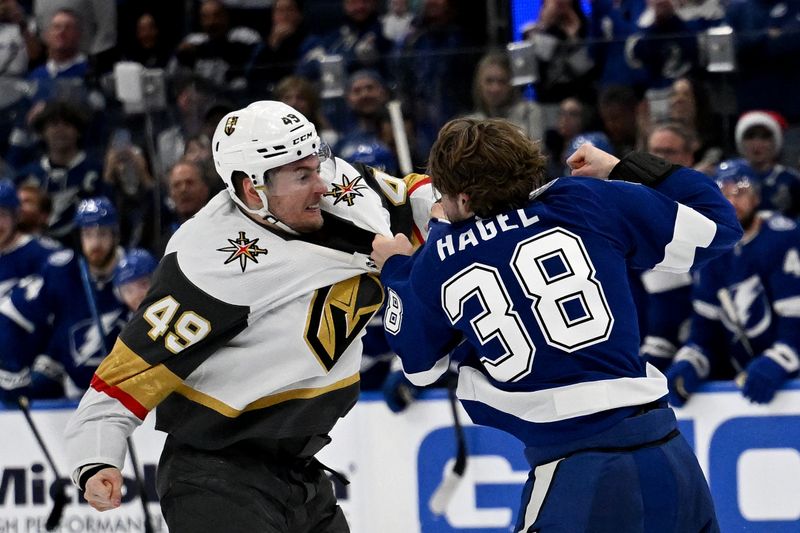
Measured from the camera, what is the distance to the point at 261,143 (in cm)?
345

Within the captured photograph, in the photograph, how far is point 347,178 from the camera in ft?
12.2

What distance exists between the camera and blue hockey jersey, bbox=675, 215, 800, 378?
17.2 ft

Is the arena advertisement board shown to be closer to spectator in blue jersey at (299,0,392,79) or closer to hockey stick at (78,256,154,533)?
hockey stick at (78,256,154,533)

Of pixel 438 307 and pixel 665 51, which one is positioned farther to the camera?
pixel 665 51

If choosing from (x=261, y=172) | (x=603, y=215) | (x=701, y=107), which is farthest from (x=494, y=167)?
(x=701, y=107)

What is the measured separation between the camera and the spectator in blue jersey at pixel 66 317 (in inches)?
235

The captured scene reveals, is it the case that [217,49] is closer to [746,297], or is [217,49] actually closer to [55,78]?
[55,78]

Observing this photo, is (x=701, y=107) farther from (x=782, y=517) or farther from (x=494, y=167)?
(x=494, y=167)

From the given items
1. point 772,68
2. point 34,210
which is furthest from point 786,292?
point 34,210

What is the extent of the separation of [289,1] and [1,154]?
1780mm

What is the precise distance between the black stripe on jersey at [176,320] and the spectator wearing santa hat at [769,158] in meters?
3.01

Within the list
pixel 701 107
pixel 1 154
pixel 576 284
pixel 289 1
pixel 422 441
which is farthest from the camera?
pixel 289 1

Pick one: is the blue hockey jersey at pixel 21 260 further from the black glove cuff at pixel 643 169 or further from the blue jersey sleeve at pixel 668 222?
the blue jersey sleeve at pixel 668 222

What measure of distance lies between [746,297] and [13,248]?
3.44m
